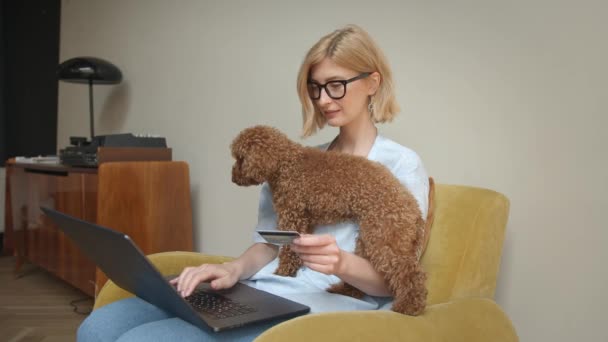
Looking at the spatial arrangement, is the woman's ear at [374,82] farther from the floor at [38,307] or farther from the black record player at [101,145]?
the floor at [38,307]

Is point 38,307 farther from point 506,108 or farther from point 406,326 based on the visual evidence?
point 506,108

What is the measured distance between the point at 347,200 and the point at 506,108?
2.15ft

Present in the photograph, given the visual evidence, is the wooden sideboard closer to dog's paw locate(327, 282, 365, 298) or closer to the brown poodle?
the brown poodle

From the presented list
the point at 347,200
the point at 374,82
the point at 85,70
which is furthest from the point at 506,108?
the point at 85,70

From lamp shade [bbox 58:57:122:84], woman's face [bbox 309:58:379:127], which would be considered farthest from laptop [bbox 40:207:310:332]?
lamp shade [bbox 58:57:122:84]

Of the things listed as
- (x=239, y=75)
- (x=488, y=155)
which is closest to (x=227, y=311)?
(x=488, y=155)

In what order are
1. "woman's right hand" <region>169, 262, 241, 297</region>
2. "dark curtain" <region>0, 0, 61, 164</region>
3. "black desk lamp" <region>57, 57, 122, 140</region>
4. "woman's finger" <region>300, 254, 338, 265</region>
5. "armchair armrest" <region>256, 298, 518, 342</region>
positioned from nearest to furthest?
"armchair armrest" <region>256, 298, 518, 342</region> → "woman's finger" <region>300, 254, 338, 265</region> → "woman's right hand" <region>169, 262, 241, 297</region> → "black desk lamp" <region>57, 57, 122, 140</region> → "dark curtain" <region>0, 0, 61, 164</region>

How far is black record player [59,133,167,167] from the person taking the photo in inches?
88.8

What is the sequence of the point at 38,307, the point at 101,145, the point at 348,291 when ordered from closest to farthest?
the point at 348,291 → the point at 101,145 → the point at 38,307

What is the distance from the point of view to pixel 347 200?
0.94m

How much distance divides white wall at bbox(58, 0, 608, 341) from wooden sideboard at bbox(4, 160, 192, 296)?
0.31m

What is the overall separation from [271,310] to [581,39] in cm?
101

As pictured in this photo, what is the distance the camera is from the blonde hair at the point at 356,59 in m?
1.06

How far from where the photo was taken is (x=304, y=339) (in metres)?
0.74
